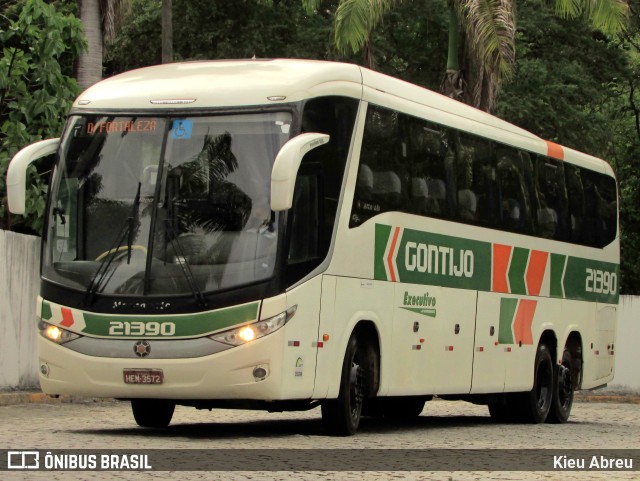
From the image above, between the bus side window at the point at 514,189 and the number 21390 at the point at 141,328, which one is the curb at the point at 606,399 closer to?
the bus side window at the point at 514,189

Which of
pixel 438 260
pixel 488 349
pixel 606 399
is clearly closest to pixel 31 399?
pixel 488 349

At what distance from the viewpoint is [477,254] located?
1964 centimetres

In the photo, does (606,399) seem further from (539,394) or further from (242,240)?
(242,240)

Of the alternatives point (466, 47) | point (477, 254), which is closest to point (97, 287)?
point (477, 254)

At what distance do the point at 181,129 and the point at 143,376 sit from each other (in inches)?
94.4

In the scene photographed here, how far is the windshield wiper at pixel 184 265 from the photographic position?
14703 millimetres

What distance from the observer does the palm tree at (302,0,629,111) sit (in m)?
28.9

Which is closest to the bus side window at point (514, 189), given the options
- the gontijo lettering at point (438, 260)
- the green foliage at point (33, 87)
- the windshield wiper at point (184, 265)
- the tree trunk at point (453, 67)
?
the gontijo lettering at point (438, 260)

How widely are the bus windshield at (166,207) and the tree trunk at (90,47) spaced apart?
635 inches

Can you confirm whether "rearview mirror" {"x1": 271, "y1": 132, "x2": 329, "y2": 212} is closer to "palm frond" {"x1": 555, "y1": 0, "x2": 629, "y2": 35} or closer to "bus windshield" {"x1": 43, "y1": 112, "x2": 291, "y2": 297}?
"bus windshield" {"x1": 43, "y1": 112, "x2": 291, "y2": 297}

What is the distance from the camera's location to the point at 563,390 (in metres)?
23.1

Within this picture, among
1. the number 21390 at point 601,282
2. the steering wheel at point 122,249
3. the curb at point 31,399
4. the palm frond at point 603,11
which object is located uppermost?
the palm frond at point 603,11

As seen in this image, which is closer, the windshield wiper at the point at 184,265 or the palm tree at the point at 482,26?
the windshield wiper at the point at 184,265

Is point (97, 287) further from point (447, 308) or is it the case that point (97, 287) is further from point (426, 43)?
point (426, 43)
